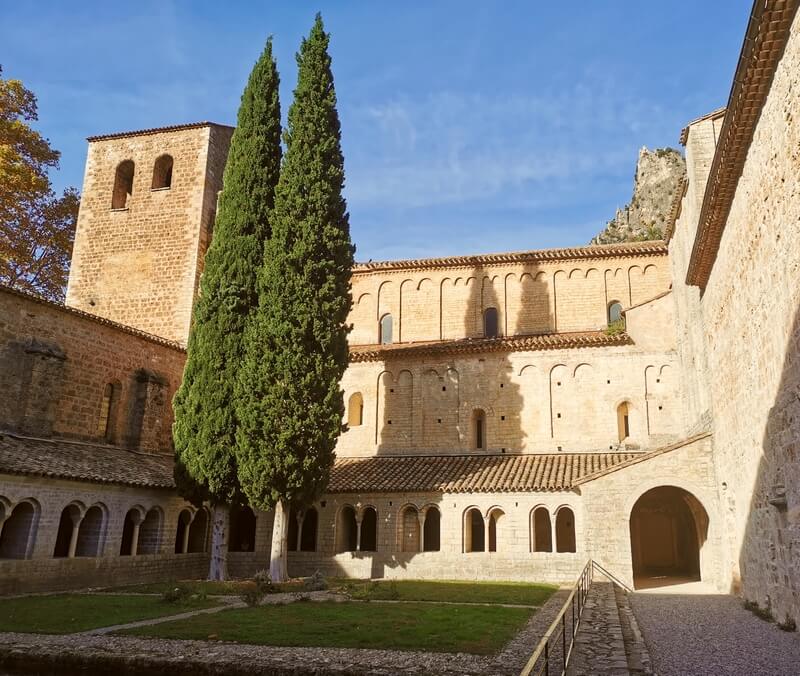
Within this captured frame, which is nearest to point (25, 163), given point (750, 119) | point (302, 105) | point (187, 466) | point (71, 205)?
point (71, 205)

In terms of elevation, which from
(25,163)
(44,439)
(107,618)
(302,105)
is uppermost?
(25,163)

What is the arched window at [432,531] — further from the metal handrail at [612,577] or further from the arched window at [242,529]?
the metal handrail at [612,577]

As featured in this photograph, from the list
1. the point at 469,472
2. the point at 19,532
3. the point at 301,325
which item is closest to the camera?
the point at 19,532

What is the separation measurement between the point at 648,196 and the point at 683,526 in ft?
125

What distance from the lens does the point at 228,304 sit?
2109 cm

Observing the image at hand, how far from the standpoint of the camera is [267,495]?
62.6ft

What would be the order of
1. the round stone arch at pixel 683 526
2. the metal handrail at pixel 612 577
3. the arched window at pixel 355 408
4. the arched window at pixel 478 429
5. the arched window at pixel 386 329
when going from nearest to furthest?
the metal handrail at pixel 612 577 → the round stone arch at pixel 683 526 → the arched window at pixel 478 429 → the arched window at pixel 355 408 → the arched window at pixel 386 329

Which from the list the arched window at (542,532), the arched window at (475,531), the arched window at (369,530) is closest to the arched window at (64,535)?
the arched window at (369,530)

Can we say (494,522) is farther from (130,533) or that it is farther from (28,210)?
(28,210)

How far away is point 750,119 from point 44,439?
19.6m

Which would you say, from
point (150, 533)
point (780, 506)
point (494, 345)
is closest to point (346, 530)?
point (150, 533)

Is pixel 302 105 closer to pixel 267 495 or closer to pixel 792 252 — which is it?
pixel 267 495

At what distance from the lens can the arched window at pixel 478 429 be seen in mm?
25422

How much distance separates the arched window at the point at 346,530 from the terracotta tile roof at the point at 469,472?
1.21 m
